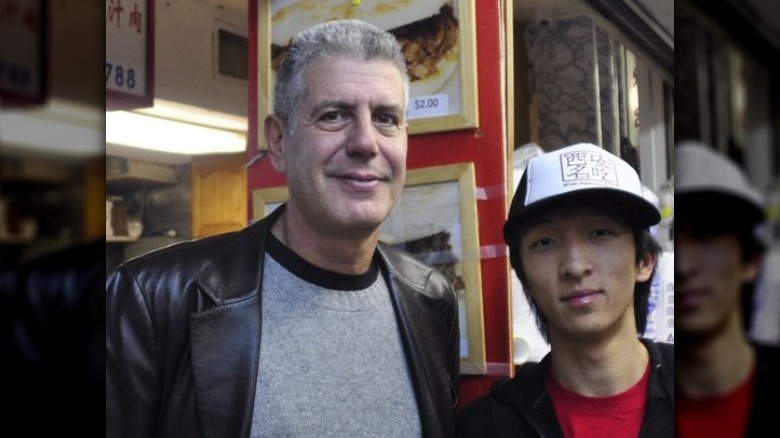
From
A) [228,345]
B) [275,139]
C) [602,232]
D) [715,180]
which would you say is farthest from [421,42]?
[715,180]

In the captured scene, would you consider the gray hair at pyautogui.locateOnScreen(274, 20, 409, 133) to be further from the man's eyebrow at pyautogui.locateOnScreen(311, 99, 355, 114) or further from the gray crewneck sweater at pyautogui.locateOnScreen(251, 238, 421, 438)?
the gray crewneck sweater at pyautogui.locateOnScreen(251, 238, 421, 438)

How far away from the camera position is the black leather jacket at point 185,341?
0.91 metres

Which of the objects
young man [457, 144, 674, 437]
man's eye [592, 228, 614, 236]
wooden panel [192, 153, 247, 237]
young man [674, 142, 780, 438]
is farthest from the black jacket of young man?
young man [674, 142, 780, 438]


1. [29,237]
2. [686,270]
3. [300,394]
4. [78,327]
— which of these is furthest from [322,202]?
[686,270]

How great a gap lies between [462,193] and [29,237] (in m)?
0.68

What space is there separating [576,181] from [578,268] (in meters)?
0.11

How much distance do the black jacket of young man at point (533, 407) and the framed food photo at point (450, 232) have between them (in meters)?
0.05

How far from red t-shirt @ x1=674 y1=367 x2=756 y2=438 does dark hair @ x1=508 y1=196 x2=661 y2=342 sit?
0.75m

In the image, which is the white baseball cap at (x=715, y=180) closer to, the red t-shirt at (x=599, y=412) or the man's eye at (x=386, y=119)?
the red t-shirt at (x=599, y=412)

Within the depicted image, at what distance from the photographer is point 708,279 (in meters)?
1.63

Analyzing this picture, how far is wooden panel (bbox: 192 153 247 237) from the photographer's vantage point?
0.98m

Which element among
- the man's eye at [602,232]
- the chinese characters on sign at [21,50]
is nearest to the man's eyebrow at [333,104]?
the man's eye at [602,232]

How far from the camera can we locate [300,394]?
3.06 feet

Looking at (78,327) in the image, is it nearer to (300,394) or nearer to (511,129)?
(300,394)
